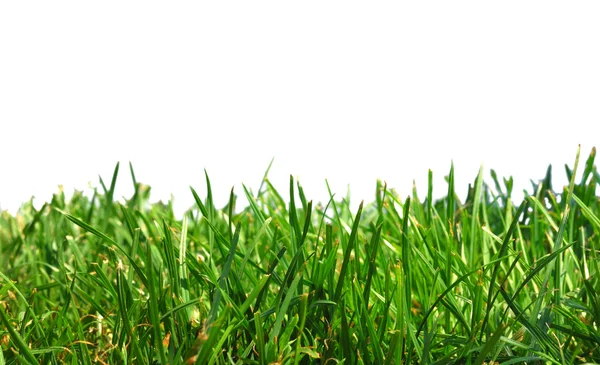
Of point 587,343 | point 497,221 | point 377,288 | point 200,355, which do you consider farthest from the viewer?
point 497,221

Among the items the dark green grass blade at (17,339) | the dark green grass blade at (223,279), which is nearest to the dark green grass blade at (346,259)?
the dark green grass blade at (223,279)

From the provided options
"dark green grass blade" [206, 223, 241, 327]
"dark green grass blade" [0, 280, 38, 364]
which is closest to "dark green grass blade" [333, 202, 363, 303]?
"dark green grass blade" [206, 223, 241, 327]

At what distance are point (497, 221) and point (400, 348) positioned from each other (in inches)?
65.1

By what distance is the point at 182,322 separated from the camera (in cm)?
121

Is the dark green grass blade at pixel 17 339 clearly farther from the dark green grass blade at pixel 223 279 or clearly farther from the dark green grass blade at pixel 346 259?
the dark green grass blade at pixel 346 259

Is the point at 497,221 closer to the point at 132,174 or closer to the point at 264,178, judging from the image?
the point at 264,178

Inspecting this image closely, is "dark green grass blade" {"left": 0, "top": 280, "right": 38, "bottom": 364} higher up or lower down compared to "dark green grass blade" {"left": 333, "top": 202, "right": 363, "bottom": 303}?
lower down

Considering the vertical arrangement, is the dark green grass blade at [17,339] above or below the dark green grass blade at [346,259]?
below

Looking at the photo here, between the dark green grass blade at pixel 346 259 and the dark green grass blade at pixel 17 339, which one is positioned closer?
the dark green grass blade at pixel 17 339

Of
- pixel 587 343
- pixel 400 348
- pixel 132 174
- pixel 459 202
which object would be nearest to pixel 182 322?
pixel 400 348

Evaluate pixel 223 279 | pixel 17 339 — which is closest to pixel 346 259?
pixel 223 279

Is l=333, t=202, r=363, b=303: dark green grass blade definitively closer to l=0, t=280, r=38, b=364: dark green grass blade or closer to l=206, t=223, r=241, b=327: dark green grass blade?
l=206, t=223, r=241, b=327: dark green grass blade

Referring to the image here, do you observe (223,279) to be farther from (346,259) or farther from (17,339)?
(17,339)

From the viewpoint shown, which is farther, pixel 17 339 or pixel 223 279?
pixel 223 279
